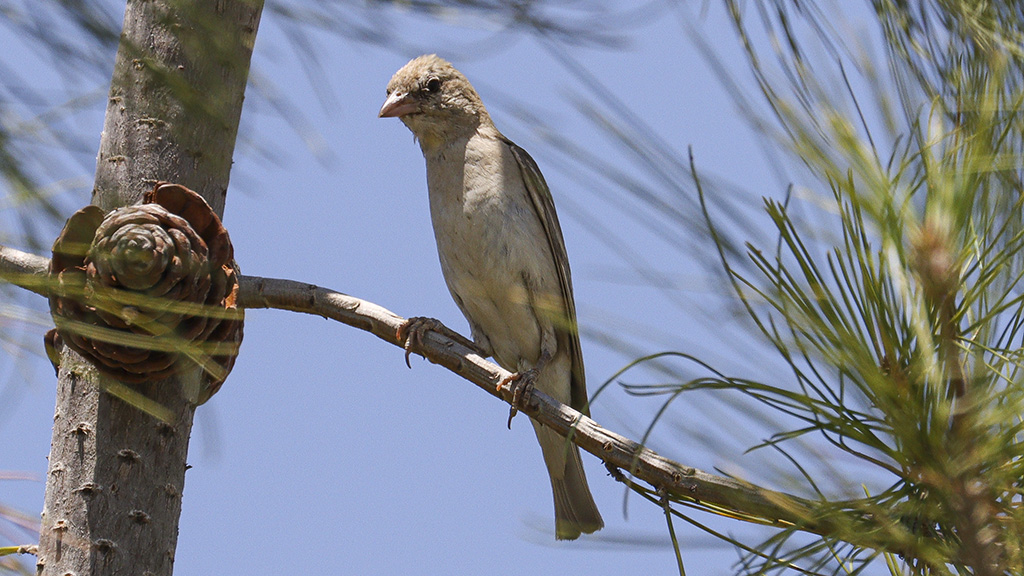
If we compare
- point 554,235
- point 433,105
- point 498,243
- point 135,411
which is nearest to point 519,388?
point 498,243

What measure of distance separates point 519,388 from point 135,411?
1498mm

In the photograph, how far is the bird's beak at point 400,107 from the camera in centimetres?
524

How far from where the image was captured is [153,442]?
2426mm

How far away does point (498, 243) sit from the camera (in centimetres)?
467

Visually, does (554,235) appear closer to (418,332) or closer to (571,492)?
(571,492)

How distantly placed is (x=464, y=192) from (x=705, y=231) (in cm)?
319

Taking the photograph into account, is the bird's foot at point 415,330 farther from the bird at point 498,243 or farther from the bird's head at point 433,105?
the bird's head at point 433,105

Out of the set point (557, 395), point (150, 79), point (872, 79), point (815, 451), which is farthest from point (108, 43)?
point (557, 395)

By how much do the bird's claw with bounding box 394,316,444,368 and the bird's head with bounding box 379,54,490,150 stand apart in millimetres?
1471

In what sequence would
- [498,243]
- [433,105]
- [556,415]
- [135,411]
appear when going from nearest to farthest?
[135,411] < [556,415] < [498,243] < [433,105]

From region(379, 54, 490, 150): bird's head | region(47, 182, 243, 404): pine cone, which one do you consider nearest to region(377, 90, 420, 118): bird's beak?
region(379, 54, 490, 150): bird's head

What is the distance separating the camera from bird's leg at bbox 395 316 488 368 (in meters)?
3.13

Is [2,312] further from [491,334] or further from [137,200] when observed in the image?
[491,334]

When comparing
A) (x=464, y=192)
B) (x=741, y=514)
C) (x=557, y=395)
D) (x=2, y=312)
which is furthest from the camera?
(x=557, y=395)
